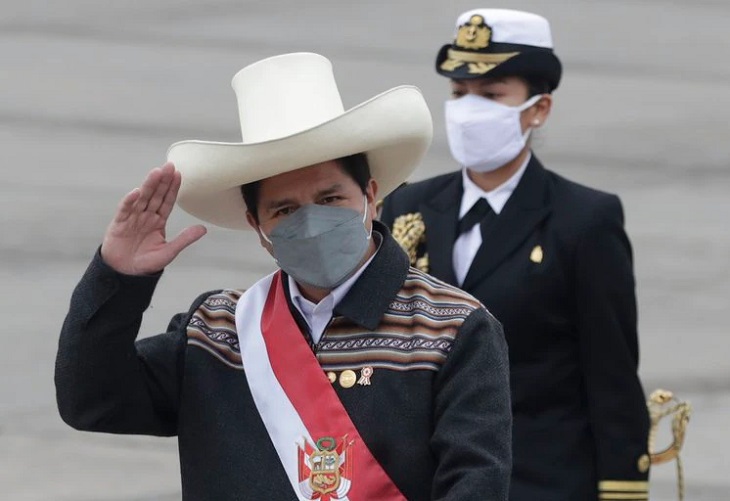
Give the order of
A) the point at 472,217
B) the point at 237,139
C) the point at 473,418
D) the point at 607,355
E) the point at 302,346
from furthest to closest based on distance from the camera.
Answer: the point at 237,139, the point at 472,217, the point at 607,355, the point at 302,346, the point at 473,418

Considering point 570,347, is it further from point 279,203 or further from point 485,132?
point 279,203

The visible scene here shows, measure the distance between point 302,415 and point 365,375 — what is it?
0.13 m

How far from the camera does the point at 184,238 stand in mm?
3264

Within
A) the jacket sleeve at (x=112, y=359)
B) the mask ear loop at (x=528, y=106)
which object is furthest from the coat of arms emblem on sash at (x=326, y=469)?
the mask ear loop at (x=528, y=106)

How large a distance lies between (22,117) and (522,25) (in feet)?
8.88

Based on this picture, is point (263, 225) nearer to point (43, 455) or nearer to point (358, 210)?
point (358, 210)

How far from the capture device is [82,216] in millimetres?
7043

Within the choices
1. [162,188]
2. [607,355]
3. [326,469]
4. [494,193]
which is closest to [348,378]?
[326,469]

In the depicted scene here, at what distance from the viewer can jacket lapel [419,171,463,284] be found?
4.67 meters

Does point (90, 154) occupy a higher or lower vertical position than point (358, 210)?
lower

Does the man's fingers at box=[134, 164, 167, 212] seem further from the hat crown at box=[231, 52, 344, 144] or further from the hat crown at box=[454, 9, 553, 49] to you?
the hat crown at box=[454, 9, 553, 49]

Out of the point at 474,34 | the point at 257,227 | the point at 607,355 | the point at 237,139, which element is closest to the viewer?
the point at 257,227

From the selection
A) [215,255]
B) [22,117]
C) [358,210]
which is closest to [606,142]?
[215,255]

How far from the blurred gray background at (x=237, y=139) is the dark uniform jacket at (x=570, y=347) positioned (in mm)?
2428
